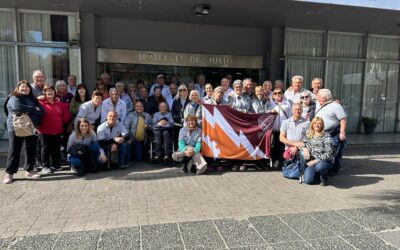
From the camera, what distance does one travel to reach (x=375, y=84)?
1153 centimetres

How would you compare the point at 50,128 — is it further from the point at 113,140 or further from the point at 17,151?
the point at 113,140

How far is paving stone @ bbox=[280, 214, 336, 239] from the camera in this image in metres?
3.65

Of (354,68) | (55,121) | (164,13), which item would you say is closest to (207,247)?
(55,121)

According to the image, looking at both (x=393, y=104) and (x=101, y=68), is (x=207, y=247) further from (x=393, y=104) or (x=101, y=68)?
(x=393, y=104)

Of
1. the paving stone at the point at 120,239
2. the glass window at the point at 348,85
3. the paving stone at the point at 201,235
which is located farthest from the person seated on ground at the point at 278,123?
the glass window at the point at 348,85

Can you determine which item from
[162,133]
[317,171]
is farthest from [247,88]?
[317,171]

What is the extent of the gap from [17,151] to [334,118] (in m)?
5.63

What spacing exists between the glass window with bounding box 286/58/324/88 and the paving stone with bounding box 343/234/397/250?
24.4 feet

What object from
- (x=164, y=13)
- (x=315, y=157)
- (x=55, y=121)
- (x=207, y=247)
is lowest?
(x=207, y=247)

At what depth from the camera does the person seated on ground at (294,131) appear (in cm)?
595

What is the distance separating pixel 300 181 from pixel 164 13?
5.62m

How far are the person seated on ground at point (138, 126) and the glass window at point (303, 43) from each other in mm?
5706

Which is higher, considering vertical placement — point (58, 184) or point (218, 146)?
point (218, 146)

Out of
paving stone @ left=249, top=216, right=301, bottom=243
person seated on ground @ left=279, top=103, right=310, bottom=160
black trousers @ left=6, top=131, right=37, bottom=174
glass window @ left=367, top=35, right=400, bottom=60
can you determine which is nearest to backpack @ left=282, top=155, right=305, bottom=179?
person seated on ground @ left=279, top=103, right=310, bottom=160
